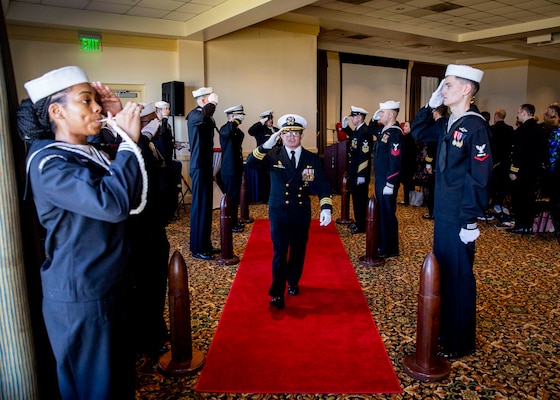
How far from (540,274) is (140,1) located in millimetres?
7265

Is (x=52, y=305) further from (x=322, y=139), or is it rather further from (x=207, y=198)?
(x=322, y=139)

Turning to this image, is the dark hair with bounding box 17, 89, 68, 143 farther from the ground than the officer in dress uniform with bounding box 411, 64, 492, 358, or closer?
farther from the ground

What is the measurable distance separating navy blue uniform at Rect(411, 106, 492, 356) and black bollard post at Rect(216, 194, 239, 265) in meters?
2.65

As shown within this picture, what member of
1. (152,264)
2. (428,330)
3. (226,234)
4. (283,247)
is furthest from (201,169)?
(428,330)

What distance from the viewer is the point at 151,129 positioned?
329cm

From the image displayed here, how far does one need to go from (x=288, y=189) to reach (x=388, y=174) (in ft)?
6.63

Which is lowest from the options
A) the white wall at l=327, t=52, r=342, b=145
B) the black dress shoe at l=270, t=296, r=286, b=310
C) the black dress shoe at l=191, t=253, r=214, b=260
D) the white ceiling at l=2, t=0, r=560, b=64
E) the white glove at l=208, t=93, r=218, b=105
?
the black dress shoe at l=270, t=296, r=286, b=310

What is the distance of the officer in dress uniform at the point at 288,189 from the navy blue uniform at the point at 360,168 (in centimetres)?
274

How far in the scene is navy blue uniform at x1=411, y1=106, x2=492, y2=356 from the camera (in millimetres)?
2857

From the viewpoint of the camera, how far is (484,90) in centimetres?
1662

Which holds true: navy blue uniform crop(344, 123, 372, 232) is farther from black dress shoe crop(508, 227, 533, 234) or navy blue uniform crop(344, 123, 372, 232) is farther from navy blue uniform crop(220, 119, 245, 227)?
black dress shoe crop(508, 227, 533, 234)

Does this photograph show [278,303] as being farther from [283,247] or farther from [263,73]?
[263,73]

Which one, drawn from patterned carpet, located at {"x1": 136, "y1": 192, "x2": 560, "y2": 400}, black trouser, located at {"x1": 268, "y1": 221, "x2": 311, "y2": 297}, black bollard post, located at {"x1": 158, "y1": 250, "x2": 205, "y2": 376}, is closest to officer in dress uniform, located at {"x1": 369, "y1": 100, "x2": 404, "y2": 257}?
patterned carpet, located at {"x1": 136, "y1": 192, "x2": 560, "y2": 400}

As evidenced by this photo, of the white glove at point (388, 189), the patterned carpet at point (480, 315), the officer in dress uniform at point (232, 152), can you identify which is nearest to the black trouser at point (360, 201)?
the patterned carpet at point (480, 315)
